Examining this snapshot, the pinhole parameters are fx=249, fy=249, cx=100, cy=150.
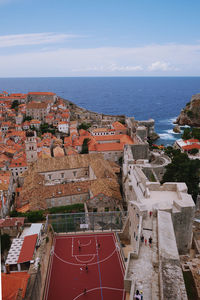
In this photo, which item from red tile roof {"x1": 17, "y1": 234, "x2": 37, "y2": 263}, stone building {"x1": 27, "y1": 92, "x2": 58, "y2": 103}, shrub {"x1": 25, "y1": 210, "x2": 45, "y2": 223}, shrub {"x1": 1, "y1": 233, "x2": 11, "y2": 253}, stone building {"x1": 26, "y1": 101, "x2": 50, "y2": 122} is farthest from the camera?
stone building {"x1": 27, "y1": 92, "x2": 58, "y2": 103}

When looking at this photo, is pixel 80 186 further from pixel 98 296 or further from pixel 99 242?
pixel 98 296

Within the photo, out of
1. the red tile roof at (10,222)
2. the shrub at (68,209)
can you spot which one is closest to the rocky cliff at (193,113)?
the shrub at (68,209)

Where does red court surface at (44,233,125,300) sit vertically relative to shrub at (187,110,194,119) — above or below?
below

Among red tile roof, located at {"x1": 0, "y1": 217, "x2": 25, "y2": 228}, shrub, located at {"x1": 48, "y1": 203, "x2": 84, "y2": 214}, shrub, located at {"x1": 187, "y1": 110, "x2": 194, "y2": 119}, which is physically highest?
shrub, located at {"x1": 187, "y1": 110, "x2": 194, "y2": 119}

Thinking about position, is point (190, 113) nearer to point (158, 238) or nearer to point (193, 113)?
point (193, 113)

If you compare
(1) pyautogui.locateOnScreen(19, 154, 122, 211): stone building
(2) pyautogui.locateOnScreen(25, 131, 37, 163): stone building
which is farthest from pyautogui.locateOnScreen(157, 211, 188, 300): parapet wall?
(2) pyautogui.locateOnScreen(25, 131, 37, 163): stone building

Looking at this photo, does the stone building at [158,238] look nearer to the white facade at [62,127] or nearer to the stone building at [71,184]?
the stone building at [71,184]

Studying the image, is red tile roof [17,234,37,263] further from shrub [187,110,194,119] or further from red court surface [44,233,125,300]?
shrub [187,110,194,119]

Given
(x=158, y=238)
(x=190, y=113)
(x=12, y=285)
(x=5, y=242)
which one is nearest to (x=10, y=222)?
(x=5, y=242)
